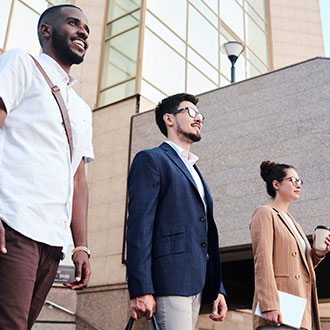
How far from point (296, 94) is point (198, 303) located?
7.14 metres

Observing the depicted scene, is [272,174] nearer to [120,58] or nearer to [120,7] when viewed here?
[120,58]

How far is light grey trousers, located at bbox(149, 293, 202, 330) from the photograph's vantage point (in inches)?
97.0

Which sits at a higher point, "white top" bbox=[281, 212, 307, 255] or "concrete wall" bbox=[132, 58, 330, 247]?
"concrete wall" bbox=[132, 58, 330, 247]

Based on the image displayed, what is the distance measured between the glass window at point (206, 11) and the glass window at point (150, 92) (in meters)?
3.60

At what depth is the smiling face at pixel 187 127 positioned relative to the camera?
3160 mm

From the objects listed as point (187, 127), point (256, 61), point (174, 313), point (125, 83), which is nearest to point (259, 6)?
point (256, 61)

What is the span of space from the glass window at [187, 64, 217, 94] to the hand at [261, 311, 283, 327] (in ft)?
34.0

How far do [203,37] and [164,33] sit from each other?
5.87ft

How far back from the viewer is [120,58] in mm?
12719

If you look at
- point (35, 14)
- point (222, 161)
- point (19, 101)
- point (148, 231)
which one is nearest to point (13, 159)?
point (19, 101)

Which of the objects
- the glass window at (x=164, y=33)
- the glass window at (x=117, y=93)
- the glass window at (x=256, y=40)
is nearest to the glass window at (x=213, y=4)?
the glass window at (x=256, y=40)

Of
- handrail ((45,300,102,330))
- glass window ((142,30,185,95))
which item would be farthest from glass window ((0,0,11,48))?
handrail ((45,300,102,330))

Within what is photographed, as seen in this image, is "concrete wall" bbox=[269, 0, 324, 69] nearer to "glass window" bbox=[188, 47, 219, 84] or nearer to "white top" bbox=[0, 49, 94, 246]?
"glass window" bbox=[188, 47, 219, 84]

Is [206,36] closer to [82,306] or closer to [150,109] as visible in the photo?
[150,109]
